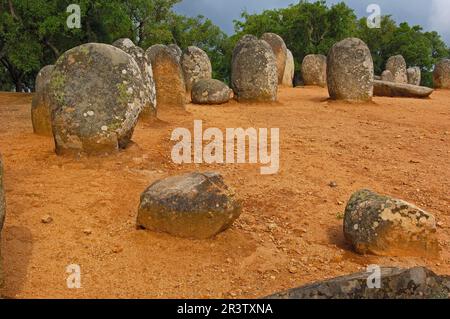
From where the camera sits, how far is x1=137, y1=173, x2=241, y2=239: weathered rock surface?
5.47 metres

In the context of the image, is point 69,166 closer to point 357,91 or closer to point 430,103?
point 357,91

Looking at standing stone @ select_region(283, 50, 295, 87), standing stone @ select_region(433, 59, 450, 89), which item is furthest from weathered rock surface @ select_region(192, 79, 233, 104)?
standing stone @ select_region(433, 59, 450, 89)

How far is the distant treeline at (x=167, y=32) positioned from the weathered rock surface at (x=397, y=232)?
18.9 meters

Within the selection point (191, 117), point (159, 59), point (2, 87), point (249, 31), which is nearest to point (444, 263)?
point (191, 117)

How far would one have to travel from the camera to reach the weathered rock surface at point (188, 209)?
5.47m

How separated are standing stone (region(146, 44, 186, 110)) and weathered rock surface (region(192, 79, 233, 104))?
1.87 meters

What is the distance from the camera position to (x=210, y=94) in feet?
52.0

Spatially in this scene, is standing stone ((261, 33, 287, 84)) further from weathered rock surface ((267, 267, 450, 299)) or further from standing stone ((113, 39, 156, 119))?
weathered rock surface ((267, 267, 450, 299))

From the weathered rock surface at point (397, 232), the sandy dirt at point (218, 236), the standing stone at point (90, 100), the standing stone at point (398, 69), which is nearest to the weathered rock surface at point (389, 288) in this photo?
the sandy dirt at point (218, 236)

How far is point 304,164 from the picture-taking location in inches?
343

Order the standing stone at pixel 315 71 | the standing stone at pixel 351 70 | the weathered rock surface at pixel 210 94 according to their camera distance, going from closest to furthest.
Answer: the standing stone at pixel 351 70 → the weathered rock surface at pixel 210 94 → the standing stone at pixel 315 71

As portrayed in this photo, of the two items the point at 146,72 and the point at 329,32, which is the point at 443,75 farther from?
the point at 146,72

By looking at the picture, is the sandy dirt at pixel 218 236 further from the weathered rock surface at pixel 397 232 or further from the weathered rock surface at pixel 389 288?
the weathered rock surface at pixel 389 288

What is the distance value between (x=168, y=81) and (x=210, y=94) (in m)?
2.19
